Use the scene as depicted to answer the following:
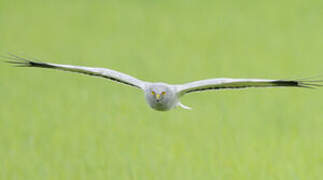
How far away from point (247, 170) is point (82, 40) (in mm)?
11094

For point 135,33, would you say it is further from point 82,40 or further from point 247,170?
point 247,170

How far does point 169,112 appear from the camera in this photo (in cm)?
1172

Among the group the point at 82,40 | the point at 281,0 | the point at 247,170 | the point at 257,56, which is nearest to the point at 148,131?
the point at 247,170

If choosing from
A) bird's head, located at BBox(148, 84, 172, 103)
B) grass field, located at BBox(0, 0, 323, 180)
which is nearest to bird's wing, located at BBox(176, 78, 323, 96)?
bird's head, located at BBox(148, 84, 172, 103)

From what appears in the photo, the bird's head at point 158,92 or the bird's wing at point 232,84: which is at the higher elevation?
the bird's wing at point 232,84

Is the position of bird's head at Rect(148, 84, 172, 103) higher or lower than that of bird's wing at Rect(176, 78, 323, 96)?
lower

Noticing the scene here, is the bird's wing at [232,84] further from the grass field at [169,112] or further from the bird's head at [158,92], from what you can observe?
the grass field at [169,112]

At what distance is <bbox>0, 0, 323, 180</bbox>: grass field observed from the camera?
9320 mm

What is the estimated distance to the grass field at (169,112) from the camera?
367 inches

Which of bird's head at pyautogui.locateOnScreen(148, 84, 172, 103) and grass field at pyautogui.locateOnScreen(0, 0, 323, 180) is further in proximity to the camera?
grass field at pyautogui.locateOnScreen(0, 0, 323, 180)

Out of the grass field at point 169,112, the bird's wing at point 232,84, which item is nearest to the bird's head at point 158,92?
the bird's wing at point 232,84

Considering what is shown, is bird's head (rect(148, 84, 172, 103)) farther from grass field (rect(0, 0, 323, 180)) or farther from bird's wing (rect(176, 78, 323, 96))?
grass field (rect(0, 0, 323, 180))

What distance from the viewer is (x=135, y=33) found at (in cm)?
1931

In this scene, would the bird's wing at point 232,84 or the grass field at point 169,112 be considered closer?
the bird's wing at point 232,84
